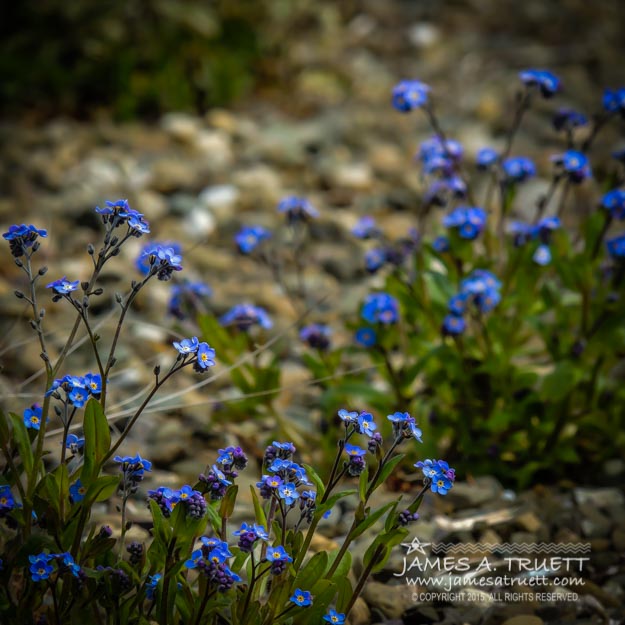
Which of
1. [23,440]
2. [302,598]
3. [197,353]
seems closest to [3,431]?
[23,440]

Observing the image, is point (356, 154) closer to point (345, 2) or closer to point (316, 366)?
point (345, 2)

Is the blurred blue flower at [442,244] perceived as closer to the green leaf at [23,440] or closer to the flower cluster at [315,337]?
the flower cluster at [315,337]

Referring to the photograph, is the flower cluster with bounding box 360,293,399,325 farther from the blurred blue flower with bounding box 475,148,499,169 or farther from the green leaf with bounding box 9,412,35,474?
the green leaf with bounding box 9,412,35,474

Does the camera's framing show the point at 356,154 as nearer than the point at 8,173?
No

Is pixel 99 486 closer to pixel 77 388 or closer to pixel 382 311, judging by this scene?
pixel 77 388

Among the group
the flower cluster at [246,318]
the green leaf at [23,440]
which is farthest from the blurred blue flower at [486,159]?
the green leaf at [23,440]

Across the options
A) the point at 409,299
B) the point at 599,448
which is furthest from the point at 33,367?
the point at 599,448
